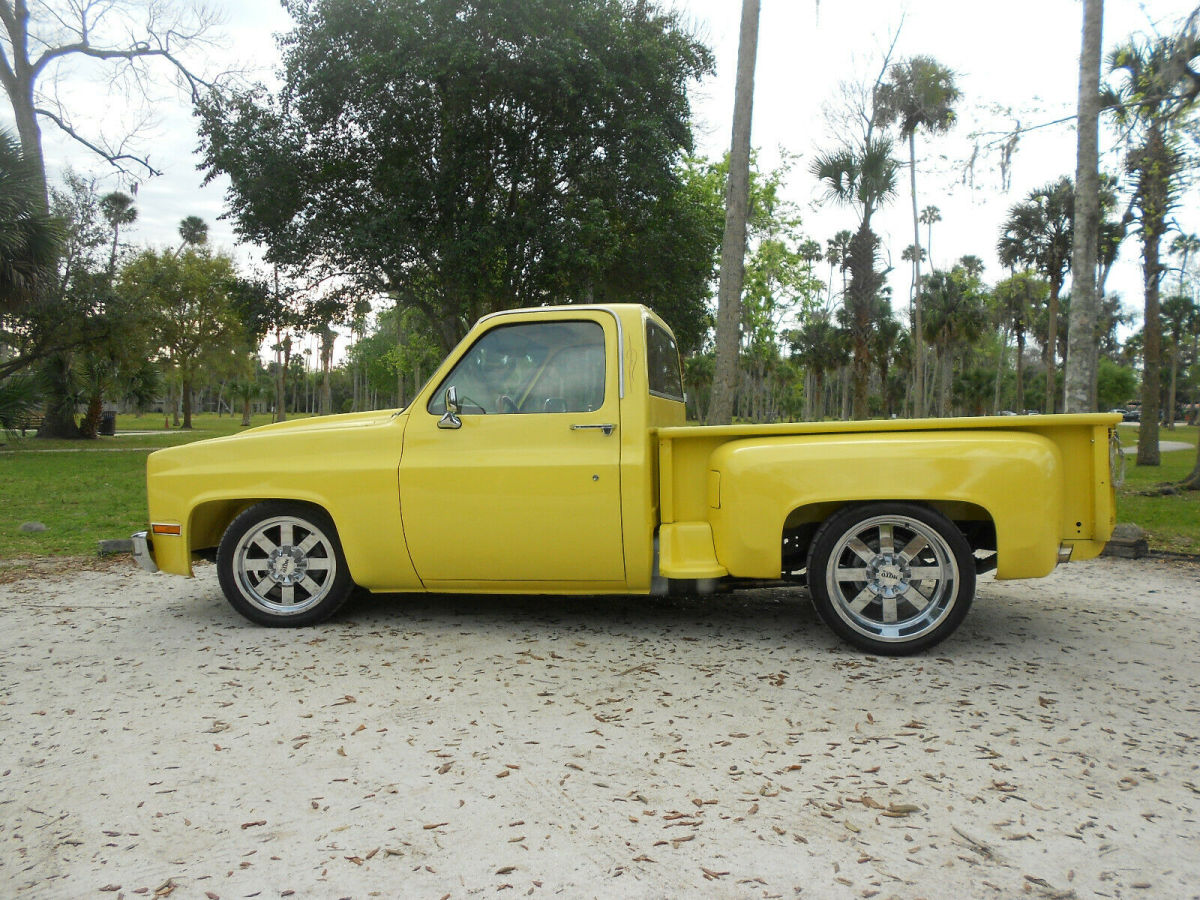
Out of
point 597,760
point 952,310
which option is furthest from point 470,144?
point 952,310

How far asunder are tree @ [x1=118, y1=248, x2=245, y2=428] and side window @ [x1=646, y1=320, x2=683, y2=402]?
26.5m

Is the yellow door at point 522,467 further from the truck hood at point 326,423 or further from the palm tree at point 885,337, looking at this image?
the palm tree at point 885,337

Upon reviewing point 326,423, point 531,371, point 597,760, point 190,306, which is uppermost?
point 190,306

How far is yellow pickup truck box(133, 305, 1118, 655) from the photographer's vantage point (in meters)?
4.16

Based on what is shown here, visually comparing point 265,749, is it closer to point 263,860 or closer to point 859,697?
point 263,860

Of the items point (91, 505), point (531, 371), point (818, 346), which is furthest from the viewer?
point (818, 346)

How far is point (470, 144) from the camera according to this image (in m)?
16.1

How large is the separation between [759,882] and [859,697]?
1.58m

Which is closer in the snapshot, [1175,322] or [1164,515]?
[1164,515]

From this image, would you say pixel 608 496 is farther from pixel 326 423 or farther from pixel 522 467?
pixel 326 423

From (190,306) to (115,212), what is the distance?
699 cm

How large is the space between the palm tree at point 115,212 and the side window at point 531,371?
79.7ft

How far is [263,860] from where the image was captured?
245 centimetres

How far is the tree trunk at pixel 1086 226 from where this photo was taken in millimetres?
8992
